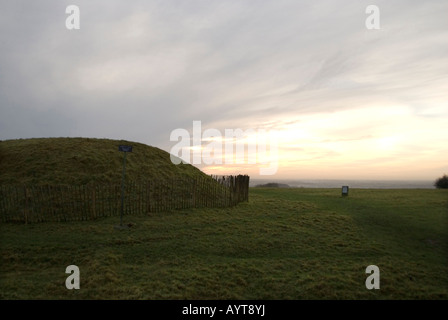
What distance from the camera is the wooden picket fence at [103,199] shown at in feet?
36.6

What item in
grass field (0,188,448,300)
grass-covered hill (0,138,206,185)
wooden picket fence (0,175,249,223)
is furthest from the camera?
grass-covered hill (0,138,206,185)

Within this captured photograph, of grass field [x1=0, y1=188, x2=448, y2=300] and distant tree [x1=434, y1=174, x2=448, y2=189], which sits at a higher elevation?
distant tree [x1=434, y1=174, x2=448, y2=189]

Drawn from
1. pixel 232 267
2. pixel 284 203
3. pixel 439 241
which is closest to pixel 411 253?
pixel 439 241

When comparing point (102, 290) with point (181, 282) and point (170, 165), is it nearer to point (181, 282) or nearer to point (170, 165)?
point (181, 282)

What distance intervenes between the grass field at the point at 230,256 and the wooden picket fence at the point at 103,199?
765 millimetres

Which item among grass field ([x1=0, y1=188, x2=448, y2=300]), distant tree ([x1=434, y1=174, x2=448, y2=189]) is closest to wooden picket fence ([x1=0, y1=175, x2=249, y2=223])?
grass field ([x1=0, y1=188, x2=448, y2=300])

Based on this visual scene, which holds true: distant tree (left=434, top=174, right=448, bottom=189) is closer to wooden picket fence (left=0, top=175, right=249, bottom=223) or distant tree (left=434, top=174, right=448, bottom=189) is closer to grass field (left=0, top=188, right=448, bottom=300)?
grass field (left=0, top=188, right=448, bottom=300)

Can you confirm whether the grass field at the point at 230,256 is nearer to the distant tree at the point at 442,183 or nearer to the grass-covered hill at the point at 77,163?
the grass-covered hill at the point at 77,163

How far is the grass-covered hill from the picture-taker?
14977mm

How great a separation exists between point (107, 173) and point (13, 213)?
5177 millimetres

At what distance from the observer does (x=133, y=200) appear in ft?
40.7

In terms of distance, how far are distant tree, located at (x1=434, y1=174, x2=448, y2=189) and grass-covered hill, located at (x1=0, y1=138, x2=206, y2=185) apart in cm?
2871

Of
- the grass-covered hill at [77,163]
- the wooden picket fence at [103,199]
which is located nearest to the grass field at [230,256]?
the wooden picket fence at [103,199]

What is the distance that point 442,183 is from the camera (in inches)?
1208
